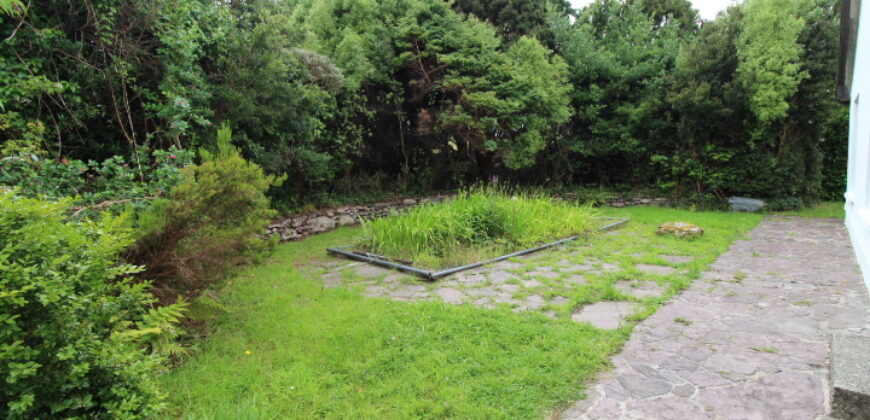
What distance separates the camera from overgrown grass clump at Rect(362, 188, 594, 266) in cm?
556

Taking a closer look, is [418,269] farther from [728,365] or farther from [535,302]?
[728,365]

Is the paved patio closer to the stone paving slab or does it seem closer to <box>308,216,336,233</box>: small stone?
the stone paving slab

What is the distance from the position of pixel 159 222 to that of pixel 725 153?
1090cm

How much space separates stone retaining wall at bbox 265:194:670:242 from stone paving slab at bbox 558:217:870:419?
15.2 ft

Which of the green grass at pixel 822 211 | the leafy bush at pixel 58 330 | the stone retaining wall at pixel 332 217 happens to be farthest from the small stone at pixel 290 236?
the green grass at pixel 822 211

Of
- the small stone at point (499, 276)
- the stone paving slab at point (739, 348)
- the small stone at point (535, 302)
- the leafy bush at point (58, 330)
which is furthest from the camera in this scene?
the small stone at point (499, 276)

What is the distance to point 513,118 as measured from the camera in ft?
30.3

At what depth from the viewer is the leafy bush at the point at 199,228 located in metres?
2.76

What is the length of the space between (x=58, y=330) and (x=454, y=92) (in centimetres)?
846

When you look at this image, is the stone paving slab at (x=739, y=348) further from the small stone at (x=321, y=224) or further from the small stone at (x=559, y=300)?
the small stone at (x=321, y=224)

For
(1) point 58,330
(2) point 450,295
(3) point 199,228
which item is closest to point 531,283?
(2) point 450,295

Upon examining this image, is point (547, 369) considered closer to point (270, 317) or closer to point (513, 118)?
point (270, 317)

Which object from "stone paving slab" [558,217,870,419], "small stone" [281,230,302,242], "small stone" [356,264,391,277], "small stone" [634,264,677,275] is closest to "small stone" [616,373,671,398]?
"stone paving slab" [558,217,870,419]

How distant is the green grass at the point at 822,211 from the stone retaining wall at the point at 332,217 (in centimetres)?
245
